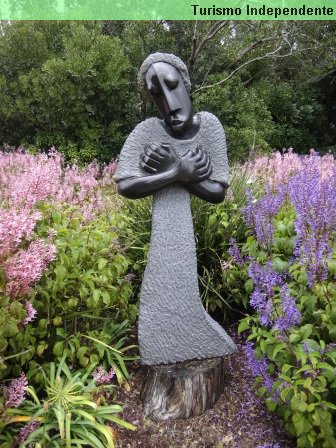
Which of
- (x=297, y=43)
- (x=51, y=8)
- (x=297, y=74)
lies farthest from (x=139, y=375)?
(x=297, y=74)

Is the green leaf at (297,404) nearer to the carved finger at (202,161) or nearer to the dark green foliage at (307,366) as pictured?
the dark green foliage at (307,366)

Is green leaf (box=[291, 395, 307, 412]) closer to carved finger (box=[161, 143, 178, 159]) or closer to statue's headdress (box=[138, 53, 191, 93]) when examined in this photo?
carved finger (box=[161, 143, 178, 159])

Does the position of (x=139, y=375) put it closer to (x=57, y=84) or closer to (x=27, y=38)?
(x=57, y=84)

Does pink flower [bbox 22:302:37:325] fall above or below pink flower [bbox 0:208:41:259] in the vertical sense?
below

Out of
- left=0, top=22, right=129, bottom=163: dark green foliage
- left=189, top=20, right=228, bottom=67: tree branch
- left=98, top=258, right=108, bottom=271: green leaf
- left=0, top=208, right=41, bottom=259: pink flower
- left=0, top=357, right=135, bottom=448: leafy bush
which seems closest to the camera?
left=0, top=208, right=41, bottom=259: pink flower

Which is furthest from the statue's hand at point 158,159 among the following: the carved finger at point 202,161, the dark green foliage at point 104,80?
the dark green foliage at point 104,80

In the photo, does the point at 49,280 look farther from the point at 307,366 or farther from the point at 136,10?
the point at 136,10

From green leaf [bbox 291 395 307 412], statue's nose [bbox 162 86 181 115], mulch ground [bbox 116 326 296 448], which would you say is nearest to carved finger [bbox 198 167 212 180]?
statue's nose [bbox 162 86 181 115]

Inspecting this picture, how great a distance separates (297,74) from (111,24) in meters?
6.92

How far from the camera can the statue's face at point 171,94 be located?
237 cm

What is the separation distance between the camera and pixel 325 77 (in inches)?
504

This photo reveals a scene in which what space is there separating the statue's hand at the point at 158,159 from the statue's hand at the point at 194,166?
66 mm

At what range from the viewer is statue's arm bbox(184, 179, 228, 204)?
244 centimetres

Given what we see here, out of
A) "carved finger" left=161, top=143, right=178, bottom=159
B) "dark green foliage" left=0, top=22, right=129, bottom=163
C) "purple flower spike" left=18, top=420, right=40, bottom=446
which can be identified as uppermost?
"dark green foliage" left=0, top=22, right=129, bottom=163
